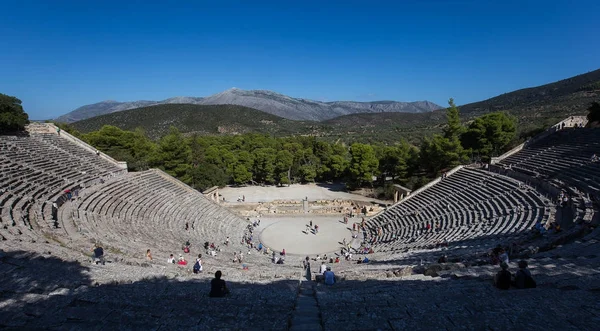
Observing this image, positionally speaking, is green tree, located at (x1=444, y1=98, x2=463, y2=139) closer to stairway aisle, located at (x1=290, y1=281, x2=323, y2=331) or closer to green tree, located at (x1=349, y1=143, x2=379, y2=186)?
green tree, located at (x1=349, y1=143, x2=379, y2=186)

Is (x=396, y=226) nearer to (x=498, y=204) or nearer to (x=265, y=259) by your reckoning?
(x=498, y=204)

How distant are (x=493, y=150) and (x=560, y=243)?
26.7m

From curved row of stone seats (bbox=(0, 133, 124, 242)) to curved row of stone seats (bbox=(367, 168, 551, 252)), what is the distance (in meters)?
17.2

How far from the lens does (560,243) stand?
11.4m

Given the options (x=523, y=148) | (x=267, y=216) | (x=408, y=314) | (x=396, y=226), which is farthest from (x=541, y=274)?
(x=523, y=148)

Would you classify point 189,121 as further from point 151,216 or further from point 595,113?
point 595,113

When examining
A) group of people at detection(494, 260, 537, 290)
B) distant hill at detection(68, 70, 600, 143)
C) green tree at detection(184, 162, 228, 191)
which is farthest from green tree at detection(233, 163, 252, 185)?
distant hill at detection(68, 70, 600, 143)

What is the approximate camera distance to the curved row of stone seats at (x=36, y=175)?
1219 centimetres

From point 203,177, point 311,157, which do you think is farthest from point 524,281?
point 311,157

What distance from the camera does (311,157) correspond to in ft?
151

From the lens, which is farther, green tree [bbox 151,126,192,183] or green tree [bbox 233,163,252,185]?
green tree [bbox 233,163,252,185]

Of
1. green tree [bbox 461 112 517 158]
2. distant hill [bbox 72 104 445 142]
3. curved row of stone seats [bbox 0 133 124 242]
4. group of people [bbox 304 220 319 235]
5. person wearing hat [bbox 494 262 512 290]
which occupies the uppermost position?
distant hill [bbox 72 104 445 142]

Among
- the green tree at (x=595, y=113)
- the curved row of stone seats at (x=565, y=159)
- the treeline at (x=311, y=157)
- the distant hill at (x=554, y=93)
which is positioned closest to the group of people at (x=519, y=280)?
the curved row of stone seats at (x=565, y=159)

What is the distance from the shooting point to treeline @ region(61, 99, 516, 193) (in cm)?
3347
